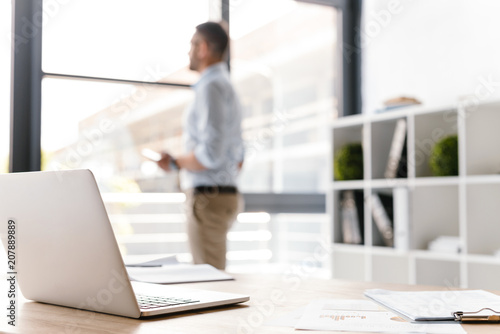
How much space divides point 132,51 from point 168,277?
78.5 inches

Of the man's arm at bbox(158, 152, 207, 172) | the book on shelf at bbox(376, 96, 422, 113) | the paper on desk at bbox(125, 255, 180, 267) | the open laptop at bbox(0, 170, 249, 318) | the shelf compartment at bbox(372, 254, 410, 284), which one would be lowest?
the shelf compartment at bbox(372, 254, 410, 284)

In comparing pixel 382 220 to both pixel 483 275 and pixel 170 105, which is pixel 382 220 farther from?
pixel 170 105

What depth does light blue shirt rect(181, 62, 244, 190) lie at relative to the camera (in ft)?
8.16

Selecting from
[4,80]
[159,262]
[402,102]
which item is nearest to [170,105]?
[4,80]

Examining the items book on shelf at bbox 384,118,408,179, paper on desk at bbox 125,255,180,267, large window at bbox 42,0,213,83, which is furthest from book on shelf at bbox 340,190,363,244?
paper on desk at bbox 125,255,180,267

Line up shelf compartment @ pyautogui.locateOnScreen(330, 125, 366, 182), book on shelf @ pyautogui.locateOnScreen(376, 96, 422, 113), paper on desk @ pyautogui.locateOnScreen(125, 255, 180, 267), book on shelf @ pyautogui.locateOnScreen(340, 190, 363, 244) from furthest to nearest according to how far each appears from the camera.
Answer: shelf compartment @ pyautogui.locateOnScreen(330, 125, 366, 182)
book on shelf @ pyautogui.locateOnScreen(340, 190, 363, 244)
book on shelf @ pyautogui.locateOnScreen(376, 96, 422, 113)
paper on desk @ pyautogui.locateOnScreen(125, 255, 180, 267)

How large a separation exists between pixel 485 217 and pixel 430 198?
322 mm

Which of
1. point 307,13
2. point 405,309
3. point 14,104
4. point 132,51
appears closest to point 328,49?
point 307,13

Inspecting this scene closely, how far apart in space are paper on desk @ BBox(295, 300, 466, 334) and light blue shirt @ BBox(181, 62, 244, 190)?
1501 mm

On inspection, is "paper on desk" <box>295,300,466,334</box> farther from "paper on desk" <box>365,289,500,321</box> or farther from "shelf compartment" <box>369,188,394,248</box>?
"shelf compartment" <box>369,188,394,248</box>

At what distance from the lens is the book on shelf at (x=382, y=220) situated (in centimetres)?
312

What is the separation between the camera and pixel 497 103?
2.58m

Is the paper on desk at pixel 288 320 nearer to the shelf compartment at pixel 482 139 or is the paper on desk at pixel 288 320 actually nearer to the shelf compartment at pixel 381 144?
the shelf compartment at pixel 482 139

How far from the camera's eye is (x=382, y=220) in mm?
3137
